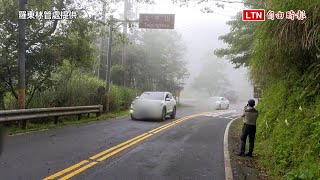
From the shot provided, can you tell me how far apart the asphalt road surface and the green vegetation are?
1.40m

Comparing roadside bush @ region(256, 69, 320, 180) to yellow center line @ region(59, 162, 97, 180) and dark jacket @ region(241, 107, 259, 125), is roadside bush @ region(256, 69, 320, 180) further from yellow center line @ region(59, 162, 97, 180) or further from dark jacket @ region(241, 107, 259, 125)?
yellow center line @ region(59, 162, 97, 180)

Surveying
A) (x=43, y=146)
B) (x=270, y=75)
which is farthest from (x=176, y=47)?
A: (x=43, y=146)

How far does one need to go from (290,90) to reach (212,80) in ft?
188

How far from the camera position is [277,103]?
40.1 feet

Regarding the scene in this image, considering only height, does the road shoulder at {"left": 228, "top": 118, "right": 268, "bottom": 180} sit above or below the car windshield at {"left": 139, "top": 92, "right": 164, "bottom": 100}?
below

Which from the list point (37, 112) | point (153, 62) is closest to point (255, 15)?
point (37, 112)

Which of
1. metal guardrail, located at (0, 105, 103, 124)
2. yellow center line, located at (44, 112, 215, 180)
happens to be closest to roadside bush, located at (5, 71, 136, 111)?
metal guardrail, located at (0, 105, 103, 124)

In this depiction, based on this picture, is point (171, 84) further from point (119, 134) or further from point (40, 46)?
point (119, 134)

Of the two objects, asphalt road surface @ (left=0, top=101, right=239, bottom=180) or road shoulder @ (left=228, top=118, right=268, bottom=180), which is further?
road shoulder @ (left=228, top=118, right=268, bottom=180)

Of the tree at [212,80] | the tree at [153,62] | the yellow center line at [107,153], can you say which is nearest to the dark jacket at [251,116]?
the yellow center line at [107,153]

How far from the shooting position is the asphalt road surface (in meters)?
7.15

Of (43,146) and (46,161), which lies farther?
(43,146)

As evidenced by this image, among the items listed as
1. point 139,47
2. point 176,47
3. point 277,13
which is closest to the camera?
point 277,13

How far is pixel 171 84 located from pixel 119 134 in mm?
30909
